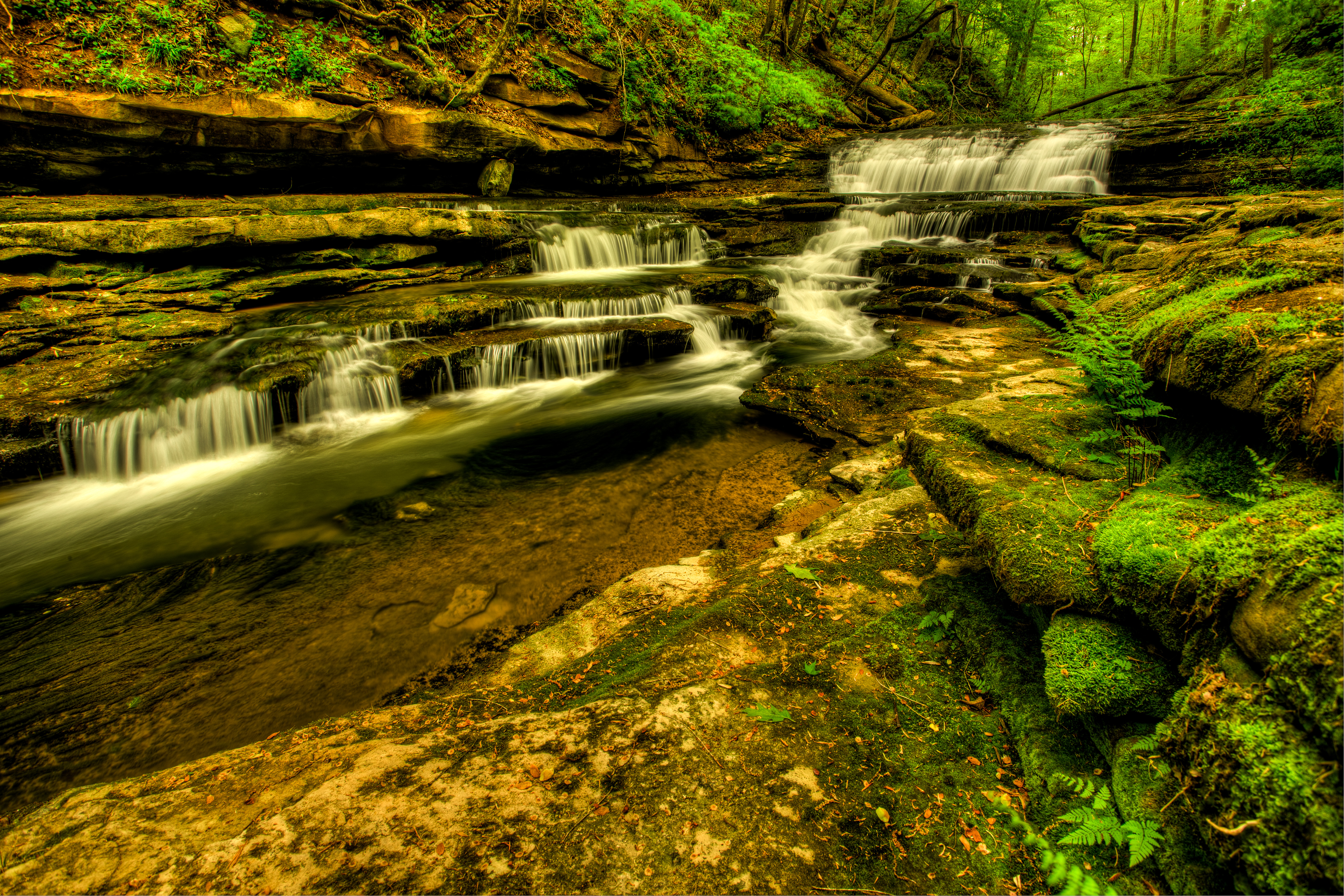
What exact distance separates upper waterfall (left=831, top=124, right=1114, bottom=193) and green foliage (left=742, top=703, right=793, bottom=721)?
18167 mm

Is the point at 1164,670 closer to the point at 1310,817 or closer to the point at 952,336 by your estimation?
the point at 1310,817

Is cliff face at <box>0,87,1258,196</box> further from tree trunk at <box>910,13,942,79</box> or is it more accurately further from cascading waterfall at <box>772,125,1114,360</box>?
tree trunk at <box>910,13,942,79</box>

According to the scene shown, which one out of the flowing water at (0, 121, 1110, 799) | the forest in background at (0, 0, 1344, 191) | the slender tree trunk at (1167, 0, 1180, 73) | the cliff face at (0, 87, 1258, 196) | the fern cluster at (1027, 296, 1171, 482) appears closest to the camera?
the fern cluster at (1027, 296, 1171, 482)

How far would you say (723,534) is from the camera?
15.4 ft

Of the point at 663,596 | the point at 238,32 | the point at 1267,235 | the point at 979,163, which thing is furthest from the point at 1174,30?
the point at 663,596

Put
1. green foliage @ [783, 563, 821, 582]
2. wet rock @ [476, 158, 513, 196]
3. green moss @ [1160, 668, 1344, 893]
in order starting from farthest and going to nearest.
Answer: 1. wet rock @ [476, 158, 513, 196]
2. green foliage @ [783, 563, 821, 582]
3. green moss @ [1160, 668, 1344, 893]

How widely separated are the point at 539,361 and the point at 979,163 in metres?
15.8

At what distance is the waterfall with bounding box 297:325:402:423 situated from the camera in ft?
25.1

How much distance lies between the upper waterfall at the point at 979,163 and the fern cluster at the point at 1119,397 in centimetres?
1584

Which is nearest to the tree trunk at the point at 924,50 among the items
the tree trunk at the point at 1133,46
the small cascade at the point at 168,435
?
the tree trunk at the point at 1133,46

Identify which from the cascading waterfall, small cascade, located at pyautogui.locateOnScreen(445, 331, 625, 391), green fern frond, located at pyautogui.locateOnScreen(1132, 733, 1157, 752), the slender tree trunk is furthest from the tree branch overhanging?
green fern frond, located at pyautogui.locateOnScreen(1132, 733, 1157, 752)

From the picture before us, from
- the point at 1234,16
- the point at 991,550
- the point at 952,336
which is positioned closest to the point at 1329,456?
the point at 991,550

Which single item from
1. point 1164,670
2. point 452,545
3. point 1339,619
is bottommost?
point 452,545

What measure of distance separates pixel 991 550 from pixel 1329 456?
3.39ft
